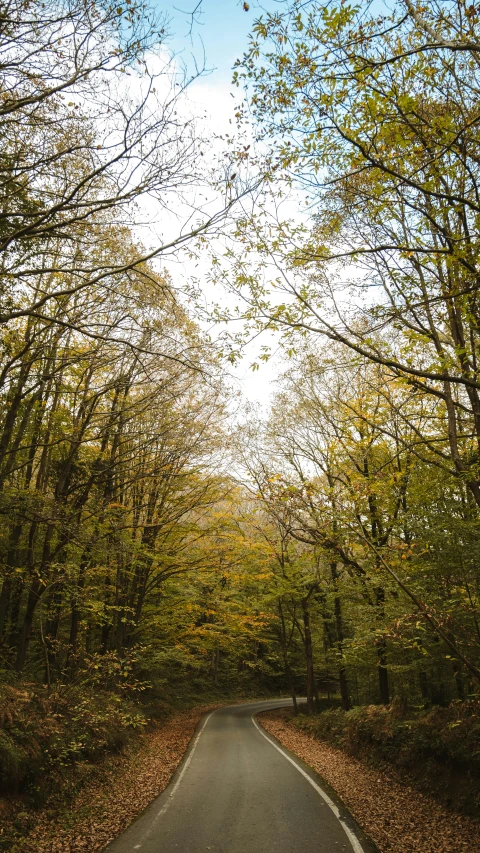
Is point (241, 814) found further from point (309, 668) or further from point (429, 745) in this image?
point (309, 668)

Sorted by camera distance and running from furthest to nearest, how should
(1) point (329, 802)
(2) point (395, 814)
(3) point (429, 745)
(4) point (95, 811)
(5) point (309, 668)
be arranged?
(5) point (309, 668), (3) point (429, 745), (1) point (329, 802), (2) point (395, 814), (4) point (95, 811)

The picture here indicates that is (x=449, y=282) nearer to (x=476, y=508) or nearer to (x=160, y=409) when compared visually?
(x=476, y=508)

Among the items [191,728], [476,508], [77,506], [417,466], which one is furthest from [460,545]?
[191,728]

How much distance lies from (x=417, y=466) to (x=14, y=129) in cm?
1090

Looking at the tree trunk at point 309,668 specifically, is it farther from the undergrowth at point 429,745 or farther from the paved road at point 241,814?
the paved road at point 241,814

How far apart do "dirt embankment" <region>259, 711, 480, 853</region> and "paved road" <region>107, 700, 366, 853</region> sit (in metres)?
0.43

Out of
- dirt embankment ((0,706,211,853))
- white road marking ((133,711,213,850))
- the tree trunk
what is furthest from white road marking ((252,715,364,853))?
the tree trunk

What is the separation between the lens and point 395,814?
737 cm

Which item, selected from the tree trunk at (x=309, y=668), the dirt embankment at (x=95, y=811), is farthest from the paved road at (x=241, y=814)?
the tree trunk at (x=309, y=668)

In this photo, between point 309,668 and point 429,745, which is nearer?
point 429,745

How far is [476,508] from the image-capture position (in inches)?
326

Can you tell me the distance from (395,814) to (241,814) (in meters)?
2.41

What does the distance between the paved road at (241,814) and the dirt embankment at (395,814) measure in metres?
0.43

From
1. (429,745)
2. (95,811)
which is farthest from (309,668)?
(95,811)
